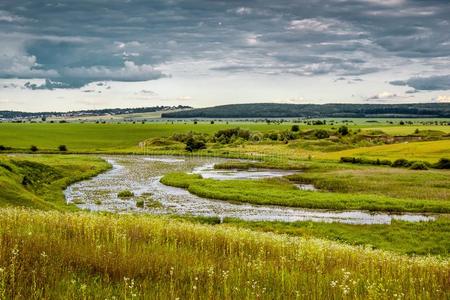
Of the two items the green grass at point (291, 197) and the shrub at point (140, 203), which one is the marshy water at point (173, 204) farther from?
the green grass at point (291, 197)

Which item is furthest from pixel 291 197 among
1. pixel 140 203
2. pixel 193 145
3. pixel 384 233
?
pixel 193 145

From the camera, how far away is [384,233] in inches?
1395

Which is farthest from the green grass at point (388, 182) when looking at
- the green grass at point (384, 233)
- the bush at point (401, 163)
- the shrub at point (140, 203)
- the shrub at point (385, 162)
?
the shrub at point (140, 203)

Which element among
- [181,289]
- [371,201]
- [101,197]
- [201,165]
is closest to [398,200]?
[371,201]

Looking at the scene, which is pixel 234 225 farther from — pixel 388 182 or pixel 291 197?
pixel 388 182

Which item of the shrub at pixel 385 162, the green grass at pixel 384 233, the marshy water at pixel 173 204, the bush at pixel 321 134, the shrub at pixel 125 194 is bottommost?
the marshy water at pixel 173 204

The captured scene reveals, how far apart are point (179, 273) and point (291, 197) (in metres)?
41.5

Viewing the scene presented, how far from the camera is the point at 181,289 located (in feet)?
33.8

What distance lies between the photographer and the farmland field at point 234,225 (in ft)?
35.4

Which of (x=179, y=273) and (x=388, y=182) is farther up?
(x=179, y=273)

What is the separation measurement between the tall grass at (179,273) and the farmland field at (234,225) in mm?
52

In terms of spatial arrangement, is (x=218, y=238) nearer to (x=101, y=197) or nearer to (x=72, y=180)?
(x=101, y=197)

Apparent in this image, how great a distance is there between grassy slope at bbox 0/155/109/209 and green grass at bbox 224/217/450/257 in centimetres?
1510

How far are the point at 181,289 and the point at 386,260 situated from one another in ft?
26.9
